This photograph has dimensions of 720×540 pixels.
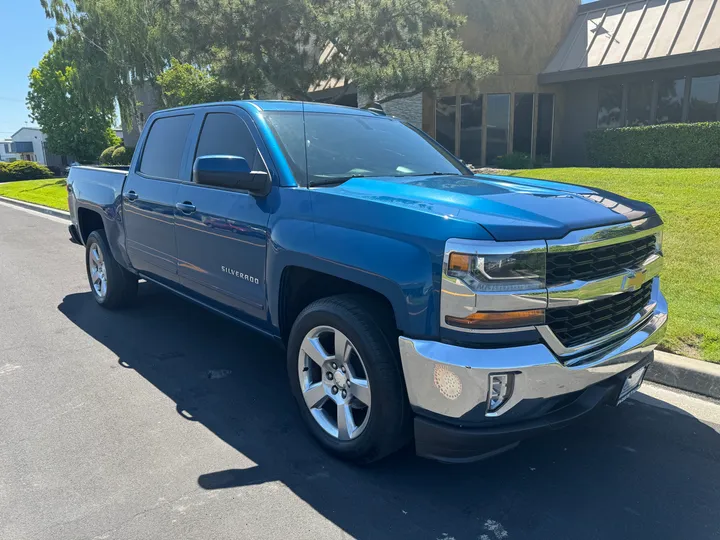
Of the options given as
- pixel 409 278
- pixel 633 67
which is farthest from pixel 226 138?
pixel 633 67

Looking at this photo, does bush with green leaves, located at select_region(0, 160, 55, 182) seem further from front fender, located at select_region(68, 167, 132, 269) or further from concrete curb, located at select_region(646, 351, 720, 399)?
concrete curb, located at select_region(646, 351, 720, 399)

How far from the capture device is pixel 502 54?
20797mm

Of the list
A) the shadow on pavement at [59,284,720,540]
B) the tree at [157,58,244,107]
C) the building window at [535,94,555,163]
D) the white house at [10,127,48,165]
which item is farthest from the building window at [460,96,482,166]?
the white house at [10,127,48,165]

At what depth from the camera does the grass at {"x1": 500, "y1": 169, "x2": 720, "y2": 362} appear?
462 centimetres

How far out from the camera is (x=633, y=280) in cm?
303

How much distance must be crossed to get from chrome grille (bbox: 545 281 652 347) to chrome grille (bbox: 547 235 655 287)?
136 mm

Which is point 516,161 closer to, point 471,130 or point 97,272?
point 471,130

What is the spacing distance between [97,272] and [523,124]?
59.8 ft

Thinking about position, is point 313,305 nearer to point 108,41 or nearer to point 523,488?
point 523,488

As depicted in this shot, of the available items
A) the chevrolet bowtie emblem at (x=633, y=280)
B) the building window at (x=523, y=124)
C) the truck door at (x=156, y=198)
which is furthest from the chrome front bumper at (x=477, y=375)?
the building window at (x=523, y=124)

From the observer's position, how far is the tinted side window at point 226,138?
12.9 ft

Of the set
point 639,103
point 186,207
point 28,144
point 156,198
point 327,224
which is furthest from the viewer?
point 28,144

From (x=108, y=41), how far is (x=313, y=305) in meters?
29.8

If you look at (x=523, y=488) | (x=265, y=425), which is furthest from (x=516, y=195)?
(x=265, y=425)
